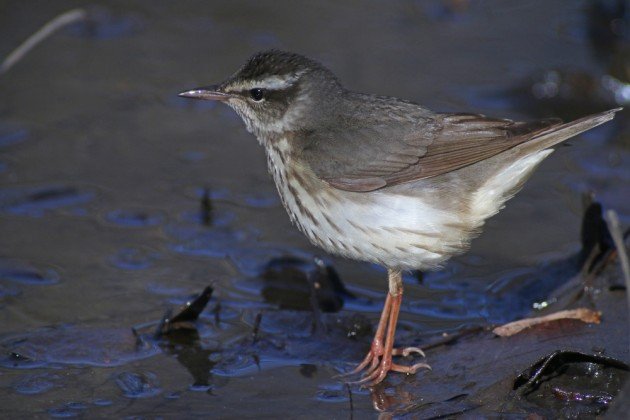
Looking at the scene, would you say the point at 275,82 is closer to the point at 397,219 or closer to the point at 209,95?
the point at 209,95

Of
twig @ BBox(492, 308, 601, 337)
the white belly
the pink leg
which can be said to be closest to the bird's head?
the white belly

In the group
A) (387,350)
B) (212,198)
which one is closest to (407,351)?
(387,350)

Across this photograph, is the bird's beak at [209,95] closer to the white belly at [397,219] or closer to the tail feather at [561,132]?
the white belly at [397,219]

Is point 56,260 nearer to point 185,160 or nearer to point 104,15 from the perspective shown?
point 185,160

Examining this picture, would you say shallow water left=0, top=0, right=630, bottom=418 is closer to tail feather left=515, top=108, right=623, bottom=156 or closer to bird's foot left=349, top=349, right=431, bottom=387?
bird's foot left=349, top=349, right=431, bottom=387

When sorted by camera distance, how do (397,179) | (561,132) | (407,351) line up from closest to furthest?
(561,132), (397,179), (407,351)

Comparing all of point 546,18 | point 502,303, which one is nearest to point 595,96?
point 546,18
